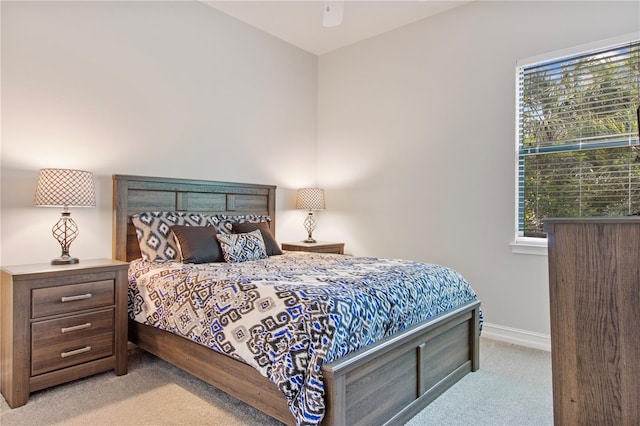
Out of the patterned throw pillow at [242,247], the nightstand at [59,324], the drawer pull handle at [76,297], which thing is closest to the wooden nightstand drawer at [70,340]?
the nightstand at [59,324]

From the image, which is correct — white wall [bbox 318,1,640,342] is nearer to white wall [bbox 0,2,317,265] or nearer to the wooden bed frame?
white wall [bbox 0,2,317,265]

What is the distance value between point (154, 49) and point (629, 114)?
3.79 m

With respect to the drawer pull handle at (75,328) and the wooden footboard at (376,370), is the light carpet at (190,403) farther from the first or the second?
the drawer pull handle at (75,328)

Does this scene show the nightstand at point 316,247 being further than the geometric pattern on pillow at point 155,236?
Yes

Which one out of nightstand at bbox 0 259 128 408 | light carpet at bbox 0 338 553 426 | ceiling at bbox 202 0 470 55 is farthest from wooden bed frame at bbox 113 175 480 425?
ceiling at bbox 202 0 470 55

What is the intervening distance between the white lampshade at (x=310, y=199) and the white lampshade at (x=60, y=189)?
2.29 meters

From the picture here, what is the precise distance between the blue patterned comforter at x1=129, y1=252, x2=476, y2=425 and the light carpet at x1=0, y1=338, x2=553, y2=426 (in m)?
0.37

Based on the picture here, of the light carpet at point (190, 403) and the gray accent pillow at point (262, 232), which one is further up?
the gray accent pillow at point (262, 232)

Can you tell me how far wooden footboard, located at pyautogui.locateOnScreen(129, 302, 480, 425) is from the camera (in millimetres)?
1667

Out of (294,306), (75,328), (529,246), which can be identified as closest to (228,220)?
(75,328)

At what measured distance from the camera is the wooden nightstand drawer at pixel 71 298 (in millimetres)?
2236

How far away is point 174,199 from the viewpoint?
339 cm

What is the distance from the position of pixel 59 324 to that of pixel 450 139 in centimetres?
342

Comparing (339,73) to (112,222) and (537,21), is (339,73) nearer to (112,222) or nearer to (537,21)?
(537,21)
